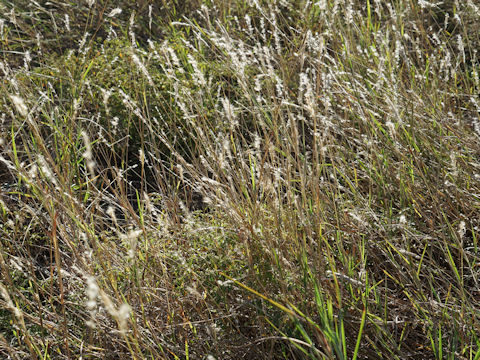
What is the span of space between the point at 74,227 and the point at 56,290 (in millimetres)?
498

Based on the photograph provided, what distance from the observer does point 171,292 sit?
5.19ft

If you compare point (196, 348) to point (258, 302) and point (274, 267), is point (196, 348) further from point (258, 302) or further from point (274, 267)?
point (274, 267)

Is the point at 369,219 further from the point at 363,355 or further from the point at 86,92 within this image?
the point at 86,92

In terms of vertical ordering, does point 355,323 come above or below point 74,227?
below

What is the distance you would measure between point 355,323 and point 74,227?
865mm

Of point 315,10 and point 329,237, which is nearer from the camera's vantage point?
point 329,237

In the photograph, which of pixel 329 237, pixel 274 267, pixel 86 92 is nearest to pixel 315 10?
pixel 86 92

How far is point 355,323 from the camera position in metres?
1.50

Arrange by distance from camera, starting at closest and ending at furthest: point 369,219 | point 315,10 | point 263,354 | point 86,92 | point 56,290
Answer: point 263,354, point 369,219, point 56,290, point 86,92, point 315,10

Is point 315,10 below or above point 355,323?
above

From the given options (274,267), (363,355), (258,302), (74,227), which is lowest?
(363,355)

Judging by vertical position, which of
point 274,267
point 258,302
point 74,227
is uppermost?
point 74,227

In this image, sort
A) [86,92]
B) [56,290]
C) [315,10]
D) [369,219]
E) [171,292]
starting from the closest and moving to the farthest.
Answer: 1. [171,292]
2. [369,219]
3. [56,290]
4. [86,92]
5. [315,10]

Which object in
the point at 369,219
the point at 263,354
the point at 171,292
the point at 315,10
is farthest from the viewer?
the point at 315,10
